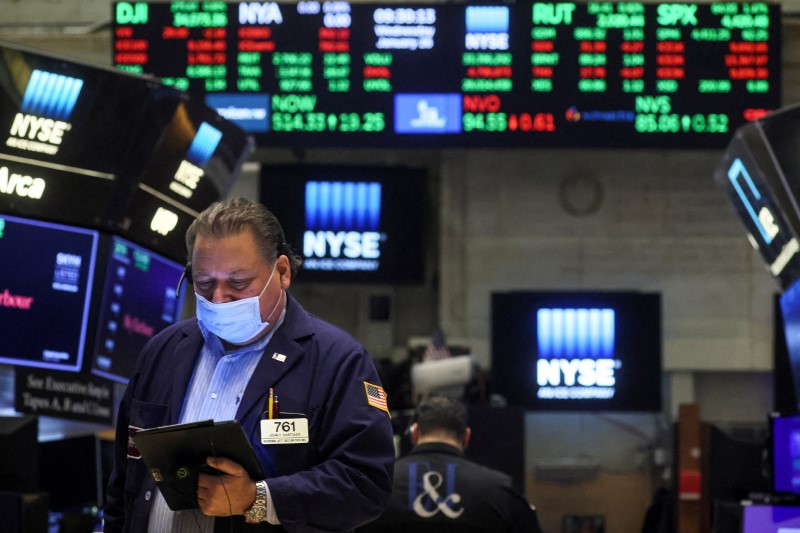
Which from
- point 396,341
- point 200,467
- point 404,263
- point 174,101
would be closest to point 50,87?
point 174,101

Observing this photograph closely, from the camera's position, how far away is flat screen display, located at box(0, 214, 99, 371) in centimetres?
482

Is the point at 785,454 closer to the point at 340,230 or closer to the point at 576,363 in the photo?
the point at 576,363

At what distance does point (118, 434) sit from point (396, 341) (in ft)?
21.6

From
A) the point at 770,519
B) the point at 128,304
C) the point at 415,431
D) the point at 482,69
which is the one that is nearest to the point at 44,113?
the point at 128,304

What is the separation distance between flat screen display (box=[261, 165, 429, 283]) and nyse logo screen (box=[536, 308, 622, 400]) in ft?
3.41

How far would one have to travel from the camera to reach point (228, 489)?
2168 millimetres

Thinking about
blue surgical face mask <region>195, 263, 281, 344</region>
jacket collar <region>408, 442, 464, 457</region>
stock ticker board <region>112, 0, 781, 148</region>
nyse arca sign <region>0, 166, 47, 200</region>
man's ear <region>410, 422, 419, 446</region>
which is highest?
stock ticker board <region>112, 0, 781, 148</region>

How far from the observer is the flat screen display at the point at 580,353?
8.36 metres

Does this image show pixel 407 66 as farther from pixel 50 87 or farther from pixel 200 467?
pixel 200 467

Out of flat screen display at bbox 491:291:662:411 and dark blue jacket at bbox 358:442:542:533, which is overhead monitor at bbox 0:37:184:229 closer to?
dark blue jacket at bbox 358:442:542:533

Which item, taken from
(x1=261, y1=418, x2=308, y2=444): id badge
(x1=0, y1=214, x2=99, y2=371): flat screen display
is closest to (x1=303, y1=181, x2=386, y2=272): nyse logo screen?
(x1=0, y1=214, x2=99, y2=371): flat screen display

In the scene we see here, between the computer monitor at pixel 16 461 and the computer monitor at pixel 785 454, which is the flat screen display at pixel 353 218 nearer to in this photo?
the computer monitor at pixel 785 454

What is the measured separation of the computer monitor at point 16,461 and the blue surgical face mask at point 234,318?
1.81 meters

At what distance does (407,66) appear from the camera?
7.66 meters
